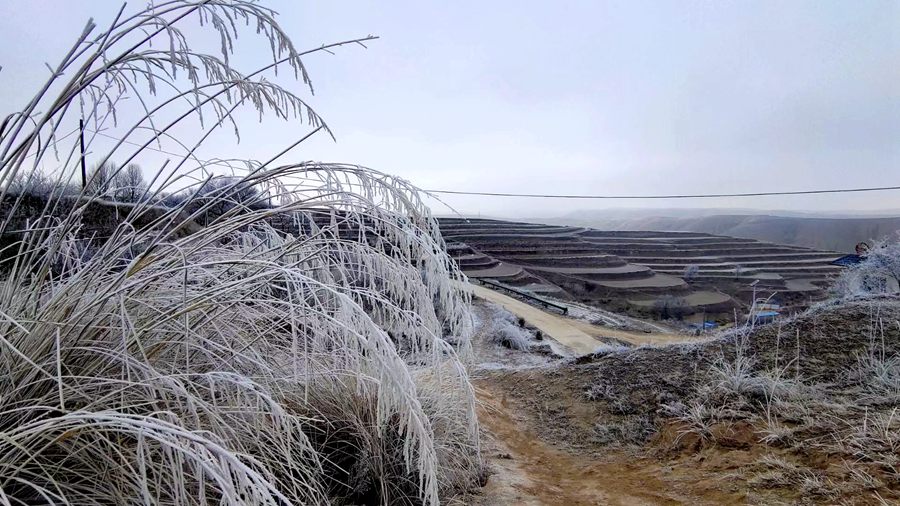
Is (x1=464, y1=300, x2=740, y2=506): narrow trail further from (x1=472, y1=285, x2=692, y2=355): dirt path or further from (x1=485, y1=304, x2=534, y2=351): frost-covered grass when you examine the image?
(x1=472, y1=285, x2=692, y2=355): dirt path

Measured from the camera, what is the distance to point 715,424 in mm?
3893

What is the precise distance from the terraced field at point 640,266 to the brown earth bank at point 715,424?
26.1 m

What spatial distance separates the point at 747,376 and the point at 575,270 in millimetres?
44544

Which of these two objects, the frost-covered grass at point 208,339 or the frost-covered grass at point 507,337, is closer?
the frost-covered grass at point 208,339

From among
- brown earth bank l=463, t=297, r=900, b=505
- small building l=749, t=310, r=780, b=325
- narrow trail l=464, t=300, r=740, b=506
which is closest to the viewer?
brown earth bank l=463, t=297, r=900, b=505

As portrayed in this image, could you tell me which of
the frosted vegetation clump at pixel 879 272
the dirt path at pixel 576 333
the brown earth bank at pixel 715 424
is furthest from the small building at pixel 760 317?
the frosted vegetation clump at pixel 879 272

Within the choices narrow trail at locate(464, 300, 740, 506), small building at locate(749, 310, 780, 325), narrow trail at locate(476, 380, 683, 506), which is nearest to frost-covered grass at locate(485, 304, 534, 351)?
small building at locate(749, 310, 780, 325)

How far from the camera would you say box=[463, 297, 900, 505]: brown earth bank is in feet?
9.76

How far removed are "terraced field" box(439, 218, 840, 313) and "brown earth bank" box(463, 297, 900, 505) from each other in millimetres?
26139

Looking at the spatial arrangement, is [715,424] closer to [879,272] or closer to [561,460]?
[561,460]

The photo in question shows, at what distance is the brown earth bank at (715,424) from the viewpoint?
2975 mm

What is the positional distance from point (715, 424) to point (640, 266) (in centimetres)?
5355

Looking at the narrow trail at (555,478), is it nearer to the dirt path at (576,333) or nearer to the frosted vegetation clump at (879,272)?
the dirt path at (576,333)

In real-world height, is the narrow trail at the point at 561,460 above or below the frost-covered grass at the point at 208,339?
below
